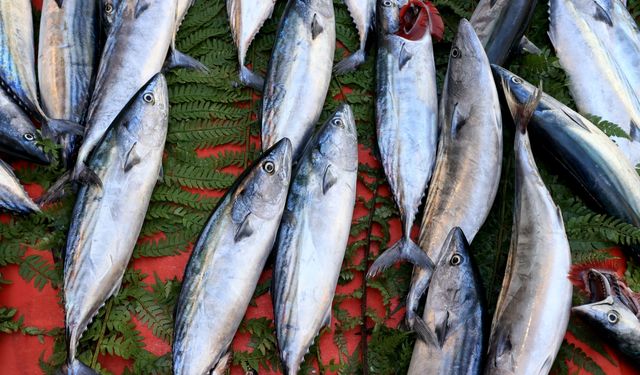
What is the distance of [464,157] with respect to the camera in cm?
275

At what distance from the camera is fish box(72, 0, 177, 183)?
2.88 meters

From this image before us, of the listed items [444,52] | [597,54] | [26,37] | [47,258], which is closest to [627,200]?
[597,54]

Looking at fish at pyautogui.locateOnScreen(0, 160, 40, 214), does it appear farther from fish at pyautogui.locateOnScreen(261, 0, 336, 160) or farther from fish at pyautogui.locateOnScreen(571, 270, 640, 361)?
fish at pyautogui.locateOnScreen(571, 270, 640, 361)

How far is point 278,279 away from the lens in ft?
8.21

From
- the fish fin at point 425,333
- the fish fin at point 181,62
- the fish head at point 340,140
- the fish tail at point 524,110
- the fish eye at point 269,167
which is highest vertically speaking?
the fish tail at point 524,110

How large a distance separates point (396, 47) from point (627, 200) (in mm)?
1267

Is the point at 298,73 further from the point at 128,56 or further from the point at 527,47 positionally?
the point at 527,47

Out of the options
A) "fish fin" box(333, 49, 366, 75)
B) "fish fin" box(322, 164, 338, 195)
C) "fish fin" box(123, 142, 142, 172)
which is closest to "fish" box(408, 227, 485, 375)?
"fish fin" box(322, 164, 338, 195)

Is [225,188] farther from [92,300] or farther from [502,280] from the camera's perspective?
[502,280]

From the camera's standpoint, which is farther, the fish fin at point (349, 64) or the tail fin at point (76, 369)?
the fish fin at point (349, 64)

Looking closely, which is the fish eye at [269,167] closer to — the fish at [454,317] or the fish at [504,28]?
the fish at [454,317]

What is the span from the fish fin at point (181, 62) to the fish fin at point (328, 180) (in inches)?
36.6

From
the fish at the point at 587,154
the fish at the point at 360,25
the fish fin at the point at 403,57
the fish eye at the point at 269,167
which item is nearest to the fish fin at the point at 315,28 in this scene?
the fish at the point at 360,25

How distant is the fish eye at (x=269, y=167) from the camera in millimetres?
2609
